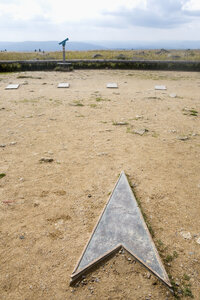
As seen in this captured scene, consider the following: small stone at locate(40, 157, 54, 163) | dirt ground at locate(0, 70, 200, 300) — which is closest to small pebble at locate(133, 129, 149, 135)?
dirt ground at locate(0, 70, 200, 300)

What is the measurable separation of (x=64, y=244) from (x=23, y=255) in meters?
0.54

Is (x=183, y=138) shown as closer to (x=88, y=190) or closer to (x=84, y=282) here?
(x=88, y=190)

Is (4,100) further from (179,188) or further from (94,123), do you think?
(179,188)

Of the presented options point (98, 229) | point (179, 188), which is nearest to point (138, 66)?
point (179, 188)

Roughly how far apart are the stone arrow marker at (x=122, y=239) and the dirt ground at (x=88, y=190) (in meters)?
0.10

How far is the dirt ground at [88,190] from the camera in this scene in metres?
2.57

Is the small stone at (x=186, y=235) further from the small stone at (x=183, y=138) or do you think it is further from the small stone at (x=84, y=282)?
the small stone at (x=183, y=138)

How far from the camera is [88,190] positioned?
4.11 meters

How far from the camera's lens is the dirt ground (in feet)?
8.43

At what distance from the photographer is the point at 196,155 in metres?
5.39

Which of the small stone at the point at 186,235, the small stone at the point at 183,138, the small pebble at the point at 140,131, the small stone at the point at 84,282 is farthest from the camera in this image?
the small pebble at the point at 140,131

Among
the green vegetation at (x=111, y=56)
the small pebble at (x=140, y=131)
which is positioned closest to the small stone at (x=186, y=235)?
the small pebble at (x=140, y=131)

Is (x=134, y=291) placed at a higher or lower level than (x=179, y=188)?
lower

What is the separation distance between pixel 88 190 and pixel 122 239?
1.33m
